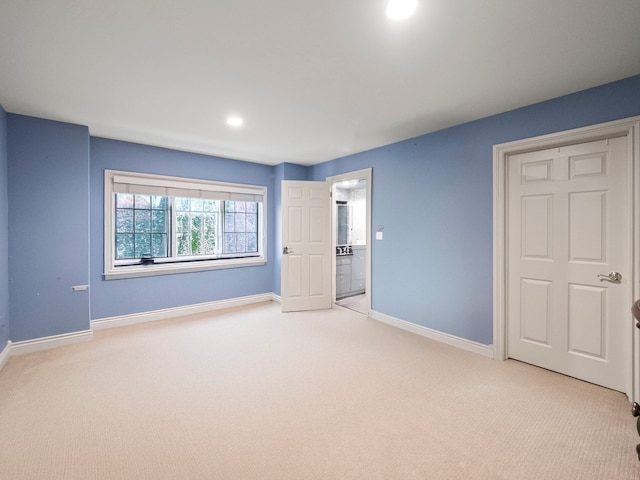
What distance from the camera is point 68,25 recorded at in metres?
1.66

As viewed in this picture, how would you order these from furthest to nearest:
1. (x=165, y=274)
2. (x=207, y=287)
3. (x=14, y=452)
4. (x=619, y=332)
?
(x=207, y=287), (x=165, y=274), (x=619, y=332), (x=14, y=452)

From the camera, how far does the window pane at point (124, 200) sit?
12.9ft

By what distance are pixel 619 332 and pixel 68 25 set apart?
4.31m

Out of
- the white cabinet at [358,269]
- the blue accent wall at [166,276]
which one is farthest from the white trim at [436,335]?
the blue accent wall at [166,276]

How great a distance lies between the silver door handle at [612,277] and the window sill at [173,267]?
4.32 m

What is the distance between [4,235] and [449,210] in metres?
4.58

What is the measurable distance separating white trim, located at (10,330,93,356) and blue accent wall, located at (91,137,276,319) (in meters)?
0.38

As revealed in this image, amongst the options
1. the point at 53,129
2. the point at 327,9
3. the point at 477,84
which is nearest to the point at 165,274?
the point at 53,129

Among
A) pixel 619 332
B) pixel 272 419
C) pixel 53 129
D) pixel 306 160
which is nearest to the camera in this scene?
pixel 272 419

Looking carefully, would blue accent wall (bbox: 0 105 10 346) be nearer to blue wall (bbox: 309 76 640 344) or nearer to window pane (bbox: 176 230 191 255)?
window pane (bbox: 176 230 191 255)

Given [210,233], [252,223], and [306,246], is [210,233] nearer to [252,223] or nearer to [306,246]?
[252,223]

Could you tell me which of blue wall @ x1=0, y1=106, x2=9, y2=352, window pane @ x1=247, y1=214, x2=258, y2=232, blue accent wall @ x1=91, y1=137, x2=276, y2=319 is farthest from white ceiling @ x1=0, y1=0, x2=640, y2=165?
window pane @ x1=247, y1=214, x2=258, y2=232

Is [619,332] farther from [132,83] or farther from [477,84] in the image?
[132,83]

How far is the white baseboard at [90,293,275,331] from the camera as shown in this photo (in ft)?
12.3
